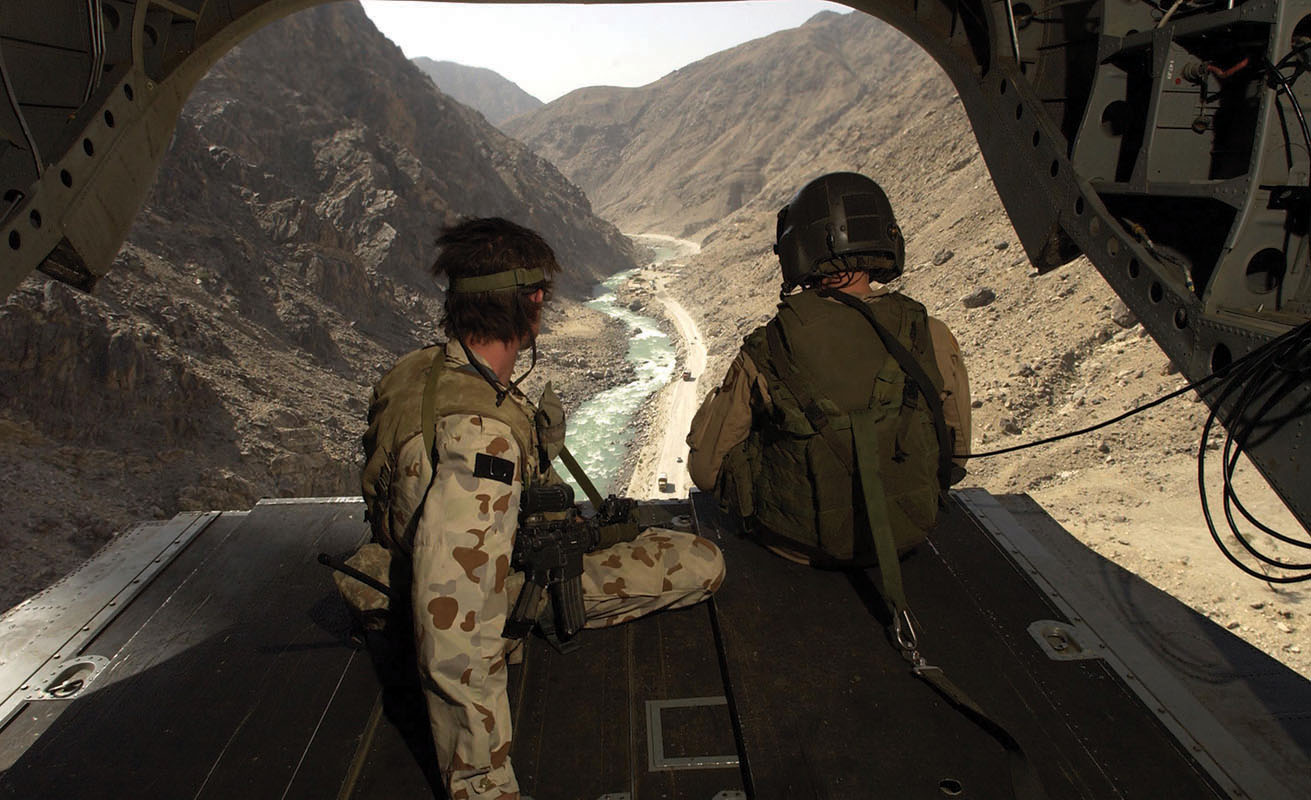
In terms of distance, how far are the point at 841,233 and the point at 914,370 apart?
0.68m

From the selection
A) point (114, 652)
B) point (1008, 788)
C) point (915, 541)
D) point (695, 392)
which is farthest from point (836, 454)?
point (695, 392)

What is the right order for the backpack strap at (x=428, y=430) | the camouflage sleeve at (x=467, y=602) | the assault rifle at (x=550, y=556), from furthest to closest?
the assault rifle at (x=550, y=556), the backpack strap at (x=428, y=430), the camouflage sleeve at (x=467, y=602)

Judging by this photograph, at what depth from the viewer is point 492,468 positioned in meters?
2.39

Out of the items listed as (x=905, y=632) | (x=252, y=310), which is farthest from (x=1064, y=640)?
(x=252, y=310)

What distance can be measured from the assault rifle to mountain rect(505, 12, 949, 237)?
45157 millimetres

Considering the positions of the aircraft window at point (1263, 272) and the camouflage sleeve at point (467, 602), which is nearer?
the camouflage sleeve at point (467, 602)

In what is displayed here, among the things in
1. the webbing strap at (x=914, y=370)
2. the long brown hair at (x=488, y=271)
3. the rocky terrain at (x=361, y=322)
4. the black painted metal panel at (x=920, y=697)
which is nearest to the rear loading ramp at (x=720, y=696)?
the black painted metal panel at (x=920, y=697)

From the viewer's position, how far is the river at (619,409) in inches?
822

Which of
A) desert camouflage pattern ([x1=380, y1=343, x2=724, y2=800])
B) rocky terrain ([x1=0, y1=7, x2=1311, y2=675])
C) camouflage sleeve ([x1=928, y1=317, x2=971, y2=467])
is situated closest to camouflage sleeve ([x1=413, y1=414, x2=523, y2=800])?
desert camouflage pattern ([x1=380, y1=343, x2=724, y2=800])

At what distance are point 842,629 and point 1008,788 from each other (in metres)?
0.94

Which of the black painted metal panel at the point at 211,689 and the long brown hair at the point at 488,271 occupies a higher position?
the long brown hair at the point at 488,271

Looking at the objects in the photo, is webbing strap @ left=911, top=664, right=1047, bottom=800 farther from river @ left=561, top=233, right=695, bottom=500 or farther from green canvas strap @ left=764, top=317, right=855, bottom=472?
river @ left=561, top=233, right=695, bottom=500

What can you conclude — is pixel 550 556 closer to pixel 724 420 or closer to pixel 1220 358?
pixel 724 420

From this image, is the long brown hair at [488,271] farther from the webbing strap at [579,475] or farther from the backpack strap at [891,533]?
the backpack strap at [891,533]
